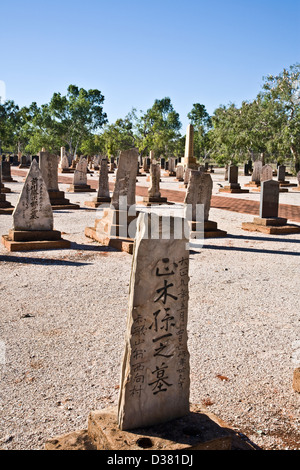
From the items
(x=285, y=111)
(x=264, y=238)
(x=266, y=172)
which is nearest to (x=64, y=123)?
(x=285, y=111)

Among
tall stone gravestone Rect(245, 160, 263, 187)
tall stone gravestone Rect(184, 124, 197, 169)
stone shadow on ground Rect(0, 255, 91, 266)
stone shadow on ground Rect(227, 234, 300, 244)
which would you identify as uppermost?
tall stone gravestone Rect(184, 124, 197, 169)

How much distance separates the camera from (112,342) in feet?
14.6

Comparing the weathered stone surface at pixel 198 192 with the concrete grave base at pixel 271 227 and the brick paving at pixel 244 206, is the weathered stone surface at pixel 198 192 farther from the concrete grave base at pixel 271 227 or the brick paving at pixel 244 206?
the brick paving at pixel 244 206

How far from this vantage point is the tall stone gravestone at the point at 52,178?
46.0 ft

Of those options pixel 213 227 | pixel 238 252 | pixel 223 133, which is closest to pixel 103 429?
pixel 238 252

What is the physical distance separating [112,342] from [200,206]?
6975 mm

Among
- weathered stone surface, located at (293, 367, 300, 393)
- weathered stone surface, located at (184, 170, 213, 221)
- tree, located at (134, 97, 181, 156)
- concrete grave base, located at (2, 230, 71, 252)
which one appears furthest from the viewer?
tree, located at (134, 97, 181, 156)

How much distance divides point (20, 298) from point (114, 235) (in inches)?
159

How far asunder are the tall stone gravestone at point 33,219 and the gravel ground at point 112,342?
57 cm

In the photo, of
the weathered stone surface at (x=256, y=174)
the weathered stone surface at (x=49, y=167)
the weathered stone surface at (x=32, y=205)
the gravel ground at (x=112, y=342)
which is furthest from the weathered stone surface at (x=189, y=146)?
the gravel ground at (x=112, y=342)

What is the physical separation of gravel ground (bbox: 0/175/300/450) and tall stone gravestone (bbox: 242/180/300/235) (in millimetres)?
3158

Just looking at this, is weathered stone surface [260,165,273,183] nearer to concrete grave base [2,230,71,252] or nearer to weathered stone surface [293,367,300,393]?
concrete grave base [2,230,71,252]

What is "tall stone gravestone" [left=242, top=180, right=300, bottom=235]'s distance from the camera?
37.1 feet

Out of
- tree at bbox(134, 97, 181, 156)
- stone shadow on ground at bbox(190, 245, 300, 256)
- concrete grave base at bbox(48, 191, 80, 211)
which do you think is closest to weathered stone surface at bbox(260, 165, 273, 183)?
concrete grave base at bbox(48, 191, 80, 211)
